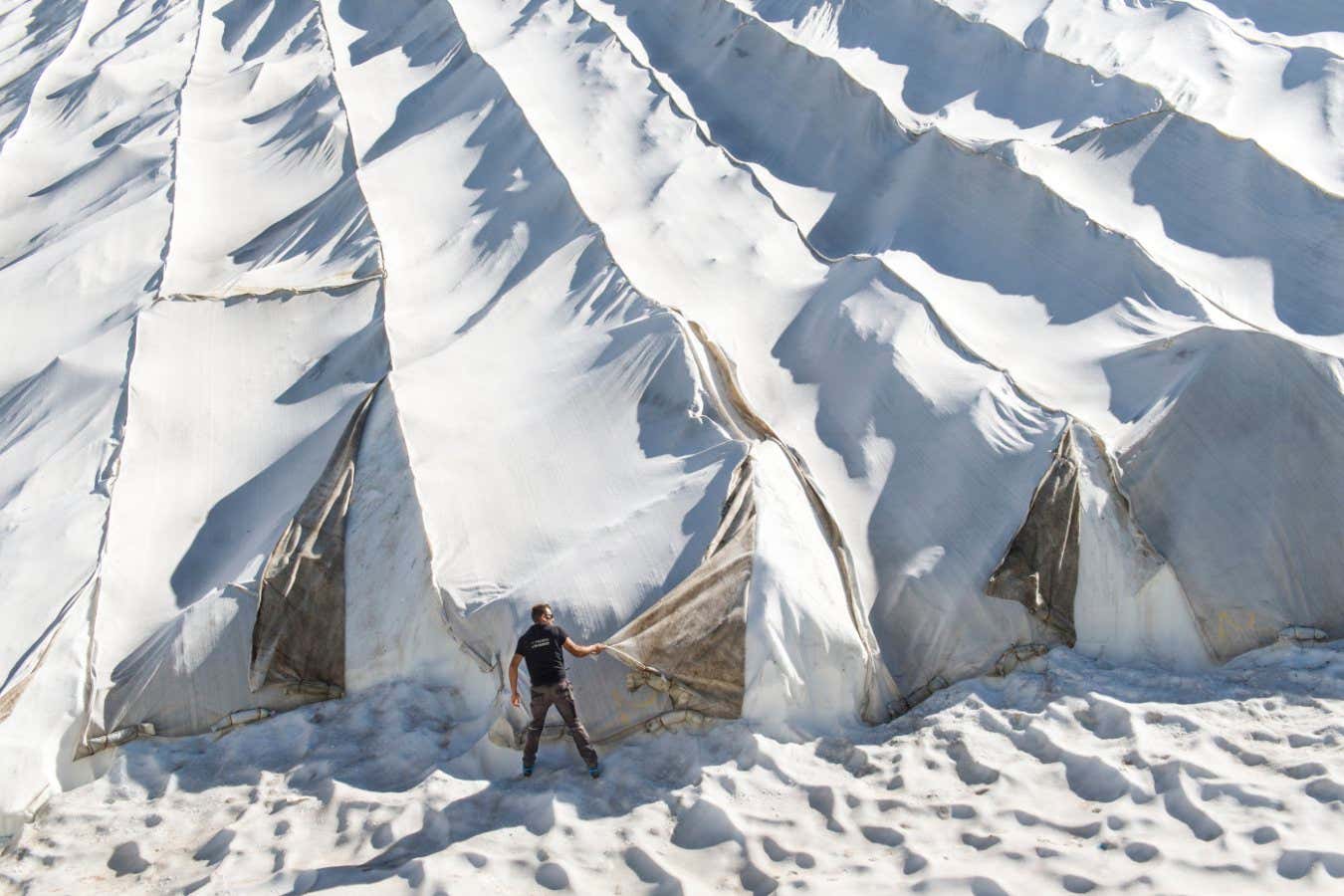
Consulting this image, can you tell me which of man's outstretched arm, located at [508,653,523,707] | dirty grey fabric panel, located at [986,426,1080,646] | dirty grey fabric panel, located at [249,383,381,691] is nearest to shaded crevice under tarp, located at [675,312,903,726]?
dirty grey fabric panel, located at [986,426,1080,646]

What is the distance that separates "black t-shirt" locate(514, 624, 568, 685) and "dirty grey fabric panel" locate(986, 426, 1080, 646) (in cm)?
222

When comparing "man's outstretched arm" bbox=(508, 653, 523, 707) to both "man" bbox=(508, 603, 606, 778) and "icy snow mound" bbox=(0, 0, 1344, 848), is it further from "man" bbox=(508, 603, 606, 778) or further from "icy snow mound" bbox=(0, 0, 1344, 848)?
"icy snow mound" bbox=(0, 0, 1344, 848)

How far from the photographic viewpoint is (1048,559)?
6.04 meters

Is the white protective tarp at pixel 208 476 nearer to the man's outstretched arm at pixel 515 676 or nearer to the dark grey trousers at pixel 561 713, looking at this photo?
the man's outstretched arm at pixel 515 676

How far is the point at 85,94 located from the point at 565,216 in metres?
8.27

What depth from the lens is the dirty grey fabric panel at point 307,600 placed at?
252 inches

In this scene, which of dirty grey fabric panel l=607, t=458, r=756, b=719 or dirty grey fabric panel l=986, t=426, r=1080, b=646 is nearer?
dirty grey fabric panel l=607, t=458, r=756, b=719

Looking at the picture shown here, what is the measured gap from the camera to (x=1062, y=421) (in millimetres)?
6523

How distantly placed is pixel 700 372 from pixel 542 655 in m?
2.39

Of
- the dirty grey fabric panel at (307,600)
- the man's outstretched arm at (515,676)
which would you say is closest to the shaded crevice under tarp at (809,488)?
the man's outstretched arm at (515,676)

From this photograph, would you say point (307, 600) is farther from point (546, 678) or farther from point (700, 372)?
point (700, 372)

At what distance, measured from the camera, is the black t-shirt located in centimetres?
552

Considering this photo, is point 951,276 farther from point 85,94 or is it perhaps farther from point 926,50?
point 85,94

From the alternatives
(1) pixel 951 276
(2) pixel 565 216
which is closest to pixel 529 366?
(2) pixel 565 216
